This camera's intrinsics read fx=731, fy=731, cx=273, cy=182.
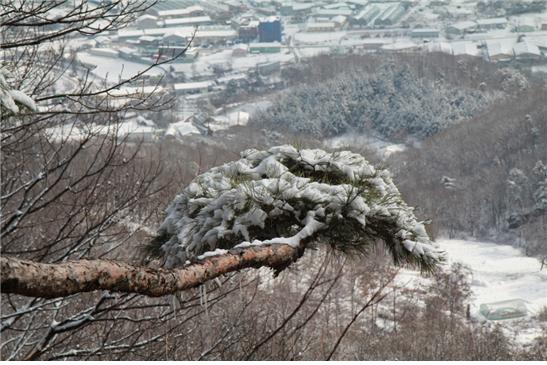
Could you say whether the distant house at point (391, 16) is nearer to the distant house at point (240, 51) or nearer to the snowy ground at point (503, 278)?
the distant house at point (240, 51)

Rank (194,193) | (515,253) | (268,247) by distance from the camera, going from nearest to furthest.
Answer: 1. (268,247)
2. (194,193)
3. (515,253)

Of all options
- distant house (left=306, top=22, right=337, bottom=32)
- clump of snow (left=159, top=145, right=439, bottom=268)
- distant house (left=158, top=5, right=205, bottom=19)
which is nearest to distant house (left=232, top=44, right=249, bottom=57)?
distant house (left=158, top=5, right=205, bottom=19)

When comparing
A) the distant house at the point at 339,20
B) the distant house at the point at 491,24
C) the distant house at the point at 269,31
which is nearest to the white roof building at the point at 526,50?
the distant house at the point at 491,24

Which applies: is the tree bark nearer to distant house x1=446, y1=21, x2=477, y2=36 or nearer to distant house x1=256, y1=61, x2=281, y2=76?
distant house x1=256, y1=61, x2=281, y2=76

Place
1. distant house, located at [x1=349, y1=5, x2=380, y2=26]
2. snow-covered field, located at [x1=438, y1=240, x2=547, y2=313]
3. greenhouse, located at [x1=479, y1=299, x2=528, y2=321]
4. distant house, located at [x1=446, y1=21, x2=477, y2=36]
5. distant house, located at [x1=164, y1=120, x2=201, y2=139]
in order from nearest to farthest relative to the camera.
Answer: greenhouse, located at [x1=479, y1=299, x2=528, y2=321] → snow-covered field, located at [x1=438, y1=240, x2=547, y2=313] → distant house, located at [x1=164, y1=120, x2=201, y2=139] → distant house, located at [x1=446, y1=21, x2=477, y2=36] → distant house, located at [x1=349, y1=5, x2=380, y2=26]

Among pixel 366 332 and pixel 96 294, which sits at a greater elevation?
pixel 96 294

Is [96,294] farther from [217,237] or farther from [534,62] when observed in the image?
[534,62]

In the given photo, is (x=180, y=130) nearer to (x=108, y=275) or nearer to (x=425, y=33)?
(x=425, y=33)

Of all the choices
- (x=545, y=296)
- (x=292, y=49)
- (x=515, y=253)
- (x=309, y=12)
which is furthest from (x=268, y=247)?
(x=309, y=12)
